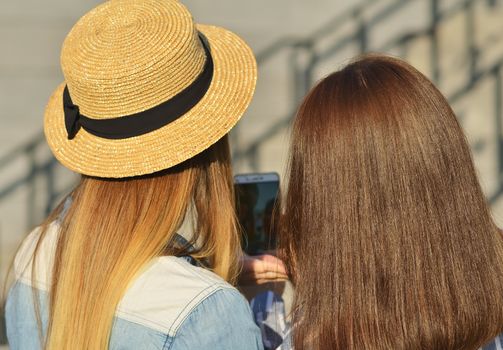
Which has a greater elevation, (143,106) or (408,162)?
(143,106)

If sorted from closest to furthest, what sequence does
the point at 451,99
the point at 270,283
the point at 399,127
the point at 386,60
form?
the point at 399,127 → the point at 386,60 → the point at 270,283 → the point at 451,99

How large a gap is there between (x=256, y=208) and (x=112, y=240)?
1.79ft

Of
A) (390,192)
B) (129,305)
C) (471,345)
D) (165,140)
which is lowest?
(471,345)

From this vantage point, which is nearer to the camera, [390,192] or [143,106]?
[390,192]

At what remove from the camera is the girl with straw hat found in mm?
1163

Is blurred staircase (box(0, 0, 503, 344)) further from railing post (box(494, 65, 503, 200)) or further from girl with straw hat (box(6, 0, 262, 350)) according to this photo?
girl with straw hat (box(6, 0, 262, 350))

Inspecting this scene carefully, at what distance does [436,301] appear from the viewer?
112 cm

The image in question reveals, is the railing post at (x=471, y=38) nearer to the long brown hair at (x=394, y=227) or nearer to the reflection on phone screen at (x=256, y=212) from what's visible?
the reflection on phone screen at (x=256, y=212)

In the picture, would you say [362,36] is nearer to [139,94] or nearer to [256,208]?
[256,208]

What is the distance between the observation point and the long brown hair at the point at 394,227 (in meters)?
1.11

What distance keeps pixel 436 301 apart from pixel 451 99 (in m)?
4.05

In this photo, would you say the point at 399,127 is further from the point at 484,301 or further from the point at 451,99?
the point at 451,99

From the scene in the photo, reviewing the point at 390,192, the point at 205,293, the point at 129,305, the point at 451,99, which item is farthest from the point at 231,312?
the point at 451,99

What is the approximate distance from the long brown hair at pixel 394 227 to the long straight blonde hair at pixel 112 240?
245 mm
